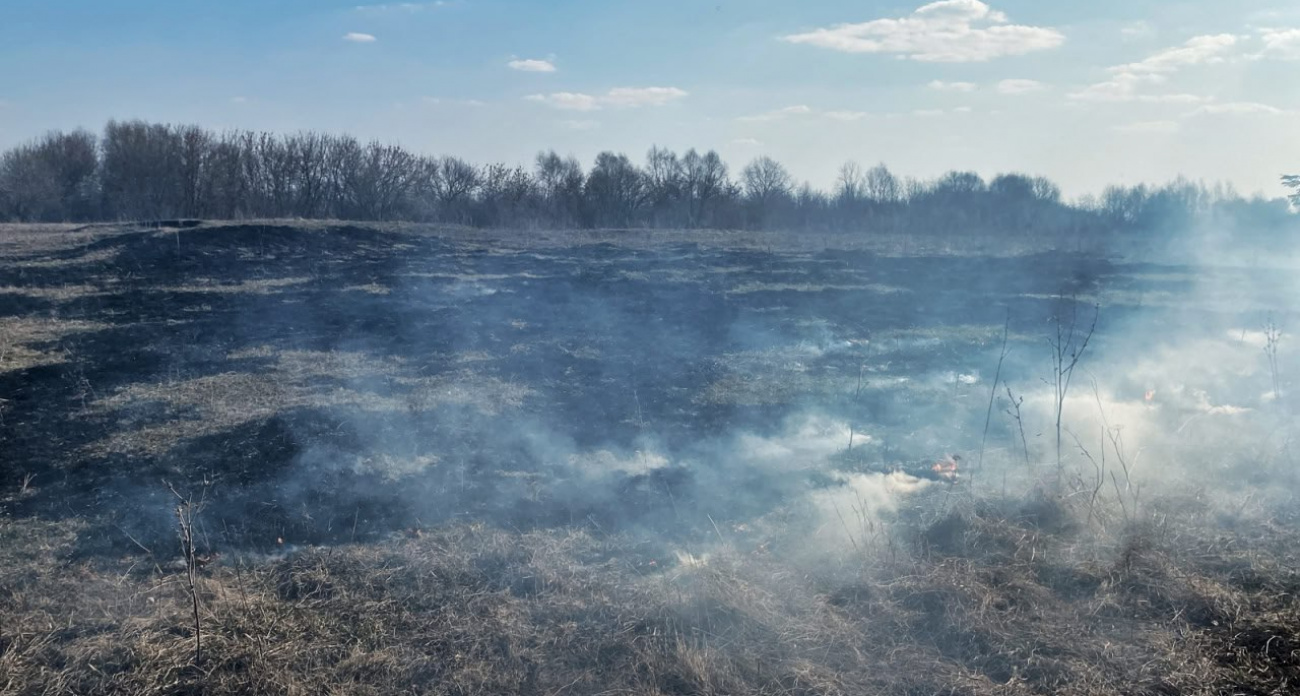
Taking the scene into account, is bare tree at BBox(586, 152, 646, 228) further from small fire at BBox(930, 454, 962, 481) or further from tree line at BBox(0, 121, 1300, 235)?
small fire at BBox(930, 454, 962, 481)

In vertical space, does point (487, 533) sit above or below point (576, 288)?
below

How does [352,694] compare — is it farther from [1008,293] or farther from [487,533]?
[1008,293]

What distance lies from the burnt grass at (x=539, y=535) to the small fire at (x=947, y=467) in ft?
1.17

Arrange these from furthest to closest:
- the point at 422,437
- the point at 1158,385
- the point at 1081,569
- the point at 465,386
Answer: the point at 1158,385
the point at 465,386
the point at 422,437
the point at 1081,569

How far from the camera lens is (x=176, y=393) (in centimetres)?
760

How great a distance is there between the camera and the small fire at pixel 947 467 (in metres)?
6.57

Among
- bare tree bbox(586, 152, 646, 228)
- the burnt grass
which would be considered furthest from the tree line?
the burnt grass

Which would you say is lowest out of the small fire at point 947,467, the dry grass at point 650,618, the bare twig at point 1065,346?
the dry grass at point 650,618

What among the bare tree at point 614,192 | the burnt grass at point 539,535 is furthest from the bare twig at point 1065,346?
the bare tree at point 614,192

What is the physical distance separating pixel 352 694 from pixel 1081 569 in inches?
171

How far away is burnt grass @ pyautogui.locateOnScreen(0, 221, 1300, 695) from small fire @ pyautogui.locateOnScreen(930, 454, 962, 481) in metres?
0.36

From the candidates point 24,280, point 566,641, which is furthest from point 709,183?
point 566,641

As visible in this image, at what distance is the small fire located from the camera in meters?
6.57

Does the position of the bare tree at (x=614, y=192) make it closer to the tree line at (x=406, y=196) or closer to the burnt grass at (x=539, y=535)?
the tree line at (x=406, y=196)
